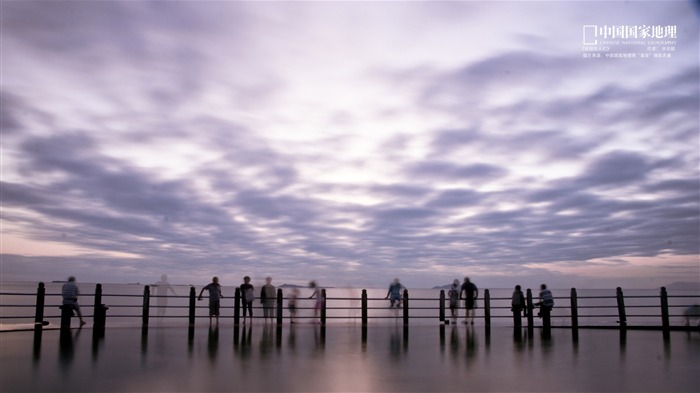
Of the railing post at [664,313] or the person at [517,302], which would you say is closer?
the railing post at [664,313]

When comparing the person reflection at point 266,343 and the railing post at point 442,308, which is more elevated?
the railing post at point 442,308

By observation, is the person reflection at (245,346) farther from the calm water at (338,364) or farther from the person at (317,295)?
the person at (317,295)

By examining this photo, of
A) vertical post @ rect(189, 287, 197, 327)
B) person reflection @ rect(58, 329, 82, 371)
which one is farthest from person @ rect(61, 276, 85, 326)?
vertical post @ rect(189, 287, 197, 327)

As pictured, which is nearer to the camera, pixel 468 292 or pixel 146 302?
pixel 146 302

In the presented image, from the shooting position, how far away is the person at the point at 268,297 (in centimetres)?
2603

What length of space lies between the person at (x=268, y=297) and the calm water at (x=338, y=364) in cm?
721

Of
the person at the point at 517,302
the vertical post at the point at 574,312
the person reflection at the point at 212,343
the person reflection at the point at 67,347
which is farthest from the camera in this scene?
the person at the point at 517,302

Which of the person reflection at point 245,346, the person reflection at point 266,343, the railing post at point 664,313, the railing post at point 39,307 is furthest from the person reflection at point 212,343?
the railing post at point 664,313

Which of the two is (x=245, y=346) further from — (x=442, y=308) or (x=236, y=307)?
(x=442, y=308)

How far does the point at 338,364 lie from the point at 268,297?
579 inches

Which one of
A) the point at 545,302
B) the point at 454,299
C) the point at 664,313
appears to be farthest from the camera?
the point at 454,299

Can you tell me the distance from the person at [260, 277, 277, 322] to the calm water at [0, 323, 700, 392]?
721 centimetres

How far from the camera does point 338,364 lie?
1193 cm

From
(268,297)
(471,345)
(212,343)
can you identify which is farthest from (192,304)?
(471,345)
